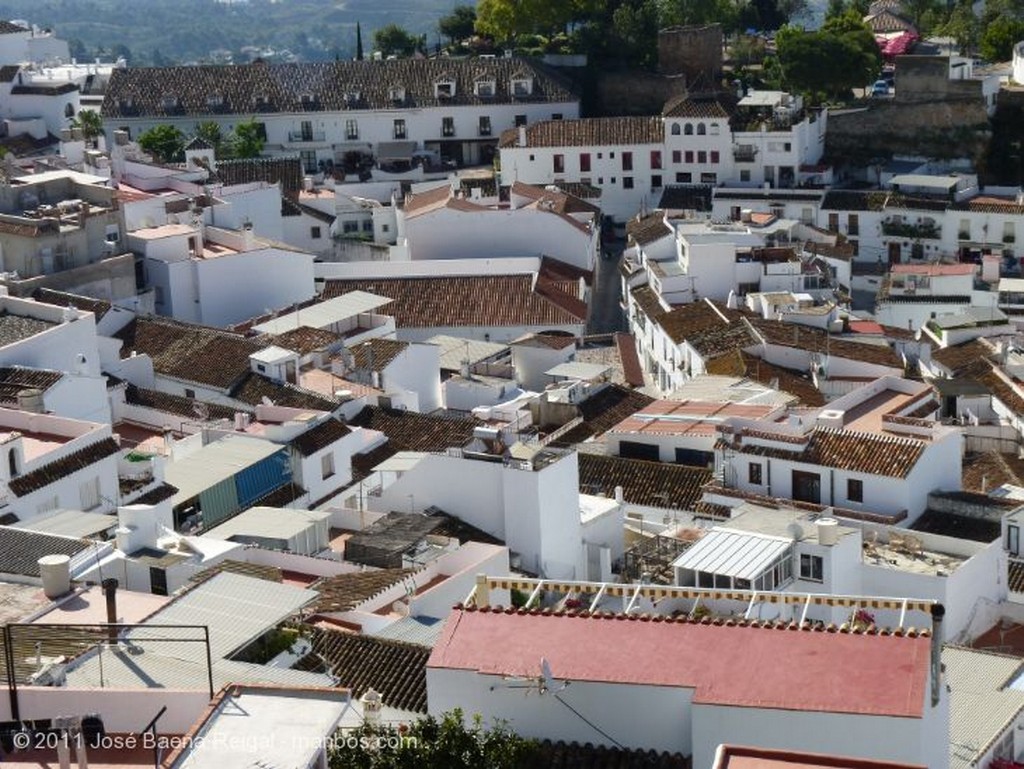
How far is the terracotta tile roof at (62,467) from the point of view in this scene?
92.1ft

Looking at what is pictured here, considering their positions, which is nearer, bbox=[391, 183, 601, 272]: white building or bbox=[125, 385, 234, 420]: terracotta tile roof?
bbox=[125, 385, 234, 420]: terracotta tile roof

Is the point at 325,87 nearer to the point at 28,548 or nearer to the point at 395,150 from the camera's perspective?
the point at 395,150

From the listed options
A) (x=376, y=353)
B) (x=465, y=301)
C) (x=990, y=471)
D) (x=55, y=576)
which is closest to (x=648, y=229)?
(x=465, y=301)

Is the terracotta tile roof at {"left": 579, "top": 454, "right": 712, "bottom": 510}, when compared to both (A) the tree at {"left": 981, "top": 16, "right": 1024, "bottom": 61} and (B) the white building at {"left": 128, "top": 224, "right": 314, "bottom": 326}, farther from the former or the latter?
(A) the tree at {"left": 981, "top": 16, "right": 1024, "bottom": 61}

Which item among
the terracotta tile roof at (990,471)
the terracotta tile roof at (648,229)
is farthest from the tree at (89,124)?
the terracotta tile roof at (990,471)

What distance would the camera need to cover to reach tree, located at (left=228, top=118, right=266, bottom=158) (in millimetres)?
61625

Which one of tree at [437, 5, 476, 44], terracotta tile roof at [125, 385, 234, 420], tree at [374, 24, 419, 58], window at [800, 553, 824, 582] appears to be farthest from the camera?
tree at [374, 24, 419, 58]

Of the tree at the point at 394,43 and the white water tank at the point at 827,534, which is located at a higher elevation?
the tree at the point at 394,43

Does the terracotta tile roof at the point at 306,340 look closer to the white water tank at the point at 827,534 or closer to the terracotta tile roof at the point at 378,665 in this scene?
the white water tank at the point at 827,534

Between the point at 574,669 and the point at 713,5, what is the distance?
185 ft

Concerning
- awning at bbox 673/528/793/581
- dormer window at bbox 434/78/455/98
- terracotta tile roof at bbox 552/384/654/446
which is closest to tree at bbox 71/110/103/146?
dormer window at bbox 434/78/455/98

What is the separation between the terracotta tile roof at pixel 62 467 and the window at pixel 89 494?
0.28 m

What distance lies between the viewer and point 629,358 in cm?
4688

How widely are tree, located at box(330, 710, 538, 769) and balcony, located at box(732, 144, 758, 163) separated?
4477 centimetres
